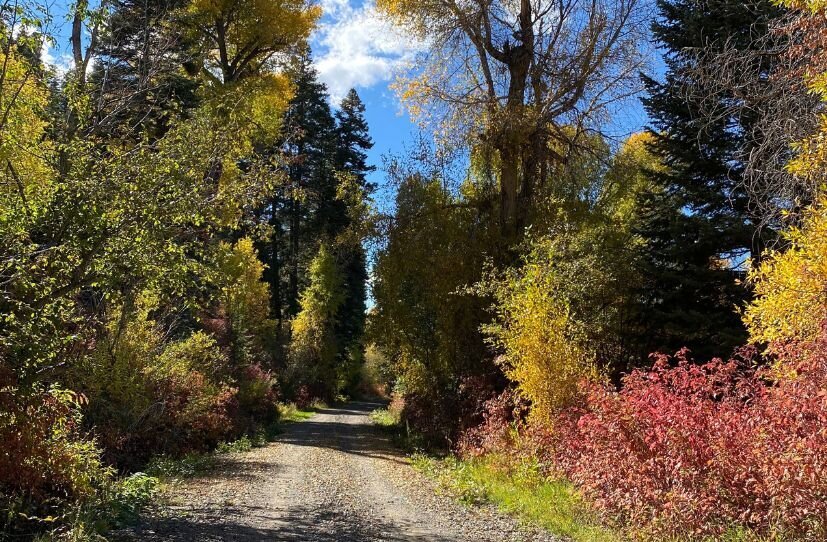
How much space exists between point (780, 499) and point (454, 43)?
14.0 meters

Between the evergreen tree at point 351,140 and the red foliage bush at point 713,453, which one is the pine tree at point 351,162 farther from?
the red foliage bush at point 713,453

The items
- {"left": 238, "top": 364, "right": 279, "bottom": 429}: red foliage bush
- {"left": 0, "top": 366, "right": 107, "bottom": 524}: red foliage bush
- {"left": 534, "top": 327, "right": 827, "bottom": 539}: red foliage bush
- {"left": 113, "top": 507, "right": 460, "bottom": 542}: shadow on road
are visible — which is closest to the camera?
{"left": 534, "top": 327, "right": 827, "bottom": 539}: red foliage bush

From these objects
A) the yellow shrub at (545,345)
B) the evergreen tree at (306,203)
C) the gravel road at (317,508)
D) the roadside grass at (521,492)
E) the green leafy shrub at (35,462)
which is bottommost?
the gravel road at (317,508)

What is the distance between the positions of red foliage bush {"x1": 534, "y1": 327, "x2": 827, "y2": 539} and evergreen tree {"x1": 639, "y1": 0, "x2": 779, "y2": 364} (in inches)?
171

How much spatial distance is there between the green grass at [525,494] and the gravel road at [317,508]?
295mm

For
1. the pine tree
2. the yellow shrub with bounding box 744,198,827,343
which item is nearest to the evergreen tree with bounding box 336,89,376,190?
the pine tree

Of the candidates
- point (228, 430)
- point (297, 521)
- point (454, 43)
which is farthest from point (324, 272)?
point (297, 521)

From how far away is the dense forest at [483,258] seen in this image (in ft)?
19.5

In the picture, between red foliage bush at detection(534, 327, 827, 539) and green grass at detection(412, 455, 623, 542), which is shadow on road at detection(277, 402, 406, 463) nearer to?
green grass at detection(412, 455, 623, 542)

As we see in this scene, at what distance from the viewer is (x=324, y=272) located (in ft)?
116

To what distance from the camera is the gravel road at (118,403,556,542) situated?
733cm

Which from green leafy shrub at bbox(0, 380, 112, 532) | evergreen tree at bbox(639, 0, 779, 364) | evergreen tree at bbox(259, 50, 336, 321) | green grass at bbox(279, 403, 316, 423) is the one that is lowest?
green grass at bbox(279, 403, 316, 423)

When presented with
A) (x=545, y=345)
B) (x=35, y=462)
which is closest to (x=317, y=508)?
(x=35, y=462)

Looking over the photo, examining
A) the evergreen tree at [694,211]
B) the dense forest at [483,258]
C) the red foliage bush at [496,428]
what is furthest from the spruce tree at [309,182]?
the evergreen tree at [694,211]
